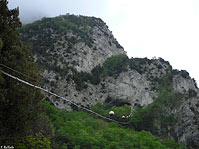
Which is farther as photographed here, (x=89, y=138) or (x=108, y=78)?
(x=108, y=78)

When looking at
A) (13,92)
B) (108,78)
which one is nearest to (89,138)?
(13,92)

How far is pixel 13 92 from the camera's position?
14195 mm

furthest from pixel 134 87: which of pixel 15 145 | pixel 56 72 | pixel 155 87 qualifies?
pixel 15 145

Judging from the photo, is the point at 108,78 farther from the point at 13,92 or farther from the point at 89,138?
the point at 13,92

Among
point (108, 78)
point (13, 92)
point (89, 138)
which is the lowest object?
point (89, 138)

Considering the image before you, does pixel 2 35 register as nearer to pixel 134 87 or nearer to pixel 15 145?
pixel 15 145

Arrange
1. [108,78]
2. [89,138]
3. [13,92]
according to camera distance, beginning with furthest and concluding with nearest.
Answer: [108,78] → [89,138] → [13,92]

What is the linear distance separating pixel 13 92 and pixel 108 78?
51.2 metres

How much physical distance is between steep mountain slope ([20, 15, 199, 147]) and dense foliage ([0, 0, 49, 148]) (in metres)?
30.4

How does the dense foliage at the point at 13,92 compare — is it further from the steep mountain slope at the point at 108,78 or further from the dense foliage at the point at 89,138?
the steep mountain slope at the point at 108,78

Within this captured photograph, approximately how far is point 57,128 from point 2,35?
17.8 meters

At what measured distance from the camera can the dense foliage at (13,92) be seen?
14.2 meters

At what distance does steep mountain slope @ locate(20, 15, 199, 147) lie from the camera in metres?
45.1

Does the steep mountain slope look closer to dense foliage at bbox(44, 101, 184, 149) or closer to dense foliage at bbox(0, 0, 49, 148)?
dense foliage at bbox(44, 101, 184, 149)
